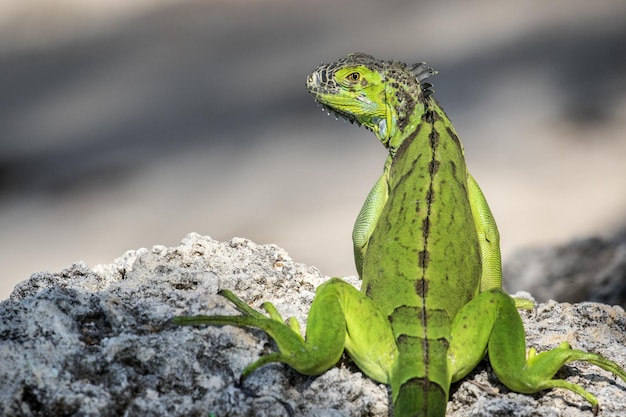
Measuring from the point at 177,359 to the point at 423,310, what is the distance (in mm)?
922

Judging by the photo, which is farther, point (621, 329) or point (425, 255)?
point (621, 329)

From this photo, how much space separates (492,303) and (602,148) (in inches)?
244

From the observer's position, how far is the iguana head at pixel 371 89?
4.60m

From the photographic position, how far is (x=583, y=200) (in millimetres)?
8430

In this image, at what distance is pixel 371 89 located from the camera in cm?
464

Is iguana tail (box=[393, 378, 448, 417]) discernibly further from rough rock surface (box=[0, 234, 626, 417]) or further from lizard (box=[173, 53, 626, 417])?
rough rock surface (box=[0, 234, 626, 417])

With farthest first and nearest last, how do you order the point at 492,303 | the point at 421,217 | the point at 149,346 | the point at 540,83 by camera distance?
the point at 540,83 < the point at 421,217 < the point at 492,303 < the point at 149,346

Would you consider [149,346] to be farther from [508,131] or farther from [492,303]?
[508,131]

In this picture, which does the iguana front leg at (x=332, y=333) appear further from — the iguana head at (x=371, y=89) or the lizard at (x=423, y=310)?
the iguana head at (x=371, y=89)

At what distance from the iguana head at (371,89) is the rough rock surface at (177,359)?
3.43 ft

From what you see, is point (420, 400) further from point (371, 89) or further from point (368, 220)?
point (371, 89)

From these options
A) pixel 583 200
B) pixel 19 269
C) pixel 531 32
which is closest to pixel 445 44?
pixel 531 32

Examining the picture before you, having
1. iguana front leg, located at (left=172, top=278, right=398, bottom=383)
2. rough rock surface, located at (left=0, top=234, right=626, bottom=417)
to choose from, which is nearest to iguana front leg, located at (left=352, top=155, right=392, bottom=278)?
rough rock surface, located at (left=0, top=234, right=626, bottom=417)

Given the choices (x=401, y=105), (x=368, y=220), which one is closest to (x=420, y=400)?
(x=368, y=220)
